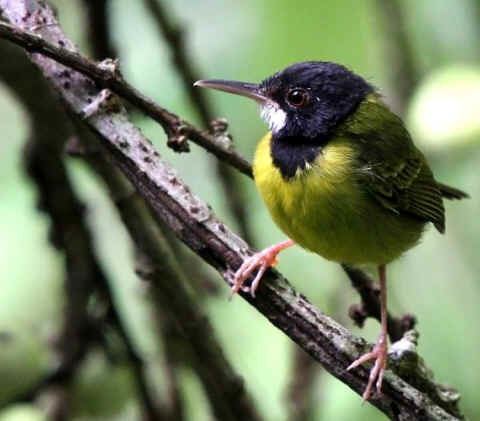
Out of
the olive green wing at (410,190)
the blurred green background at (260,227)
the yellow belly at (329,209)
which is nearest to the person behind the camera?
the yellow belly at (329,209)

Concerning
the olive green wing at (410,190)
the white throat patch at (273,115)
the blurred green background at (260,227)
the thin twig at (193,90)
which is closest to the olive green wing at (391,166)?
the olive green wing at (410,190)

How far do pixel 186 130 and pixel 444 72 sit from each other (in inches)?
52.5

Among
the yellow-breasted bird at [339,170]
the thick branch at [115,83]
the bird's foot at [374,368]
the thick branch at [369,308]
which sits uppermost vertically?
the yellow-breasted bird at [339,170]

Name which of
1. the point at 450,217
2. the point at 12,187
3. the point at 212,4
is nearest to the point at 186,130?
the point at 12,187

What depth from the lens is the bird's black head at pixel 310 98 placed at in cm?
359

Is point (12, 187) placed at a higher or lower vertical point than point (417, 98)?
lower

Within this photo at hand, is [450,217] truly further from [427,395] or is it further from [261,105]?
[427,395]

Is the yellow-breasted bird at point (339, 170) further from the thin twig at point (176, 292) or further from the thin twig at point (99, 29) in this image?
the thin twig at point (99, 29)

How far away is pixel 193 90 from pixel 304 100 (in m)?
0.50

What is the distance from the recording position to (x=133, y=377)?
12.0 ft

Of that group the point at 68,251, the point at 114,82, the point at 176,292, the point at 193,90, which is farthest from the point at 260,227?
the point at 114,82

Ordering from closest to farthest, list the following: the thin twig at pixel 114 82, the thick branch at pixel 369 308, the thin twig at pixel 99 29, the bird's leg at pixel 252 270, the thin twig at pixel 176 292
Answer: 1. the thin twig at pixel 114 82
2. the bird's leg at pixel 252 270
3. the thin twig at pixel 176 292
4. the thick branch at pixel 369 308
5. the thin twig at pixel 99 29

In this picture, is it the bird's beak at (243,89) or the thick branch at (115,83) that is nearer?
the thick branch at (115,83)

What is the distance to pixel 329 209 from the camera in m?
3.33
